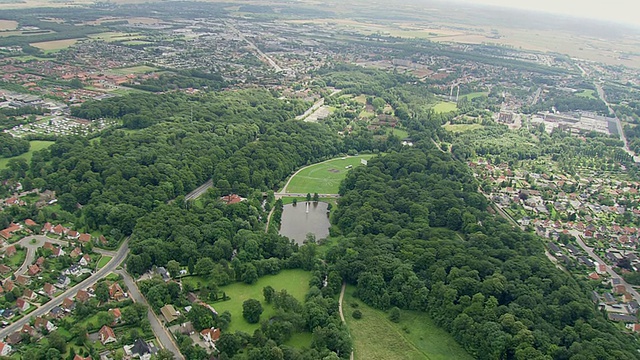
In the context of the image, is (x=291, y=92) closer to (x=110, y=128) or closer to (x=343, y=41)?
(x=110, y=128)

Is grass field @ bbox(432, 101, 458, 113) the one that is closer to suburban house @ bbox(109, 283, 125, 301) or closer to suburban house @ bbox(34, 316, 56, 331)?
suburban house @ bbox(109, 283, 125, 301)

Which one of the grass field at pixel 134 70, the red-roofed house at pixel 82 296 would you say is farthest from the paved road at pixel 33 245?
the grass field at pixel 134 70

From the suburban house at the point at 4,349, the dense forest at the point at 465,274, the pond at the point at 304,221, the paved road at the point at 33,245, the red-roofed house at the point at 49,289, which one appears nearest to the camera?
the suburban house at the point at 4,349

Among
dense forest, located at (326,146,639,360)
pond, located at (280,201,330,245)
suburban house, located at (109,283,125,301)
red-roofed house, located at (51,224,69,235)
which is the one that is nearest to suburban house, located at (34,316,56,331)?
suburban house, located at (109,283,125,301)

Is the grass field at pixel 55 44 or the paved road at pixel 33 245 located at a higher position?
the grass field at pixel 55 44

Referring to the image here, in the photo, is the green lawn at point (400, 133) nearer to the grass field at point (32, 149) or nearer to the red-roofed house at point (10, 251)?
the grass field at point (32, 149)

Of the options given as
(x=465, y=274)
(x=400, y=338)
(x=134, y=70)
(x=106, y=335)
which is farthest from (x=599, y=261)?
(x=134, y=70)
